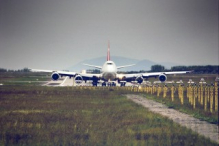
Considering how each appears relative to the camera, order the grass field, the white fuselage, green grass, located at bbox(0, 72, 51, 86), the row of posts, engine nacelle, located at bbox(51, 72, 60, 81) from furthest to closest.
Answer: green grass, located at bbox(0, 72, 51, 86)
engine nacelle, located at bbox(51, 72, 60, 81)
the white fuselage
the row of posts
the grass field

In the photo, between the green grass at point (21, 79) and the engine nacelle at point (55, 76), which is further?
the green grass at point (21, 79)

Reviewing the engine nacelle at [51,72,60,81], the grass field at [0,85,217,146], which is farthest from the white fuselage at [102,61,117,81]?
the grass field at [0,85,217,146]

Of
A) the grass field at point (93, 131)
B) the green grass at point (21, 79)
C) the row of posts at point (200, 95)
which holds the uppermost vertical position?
the green grass at point (21, 79)

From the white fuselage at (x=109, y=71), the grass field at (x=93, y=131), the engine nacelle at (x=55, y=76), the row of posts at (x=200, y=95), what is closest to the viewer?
the grass field at (x=93, y=131)

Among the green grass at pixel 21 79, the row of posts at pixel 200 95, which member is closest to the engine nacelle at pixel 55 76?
the green grass at pixel 21 79

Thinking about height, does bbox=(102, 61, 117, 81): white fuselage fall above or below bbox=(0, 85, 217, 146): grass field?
above

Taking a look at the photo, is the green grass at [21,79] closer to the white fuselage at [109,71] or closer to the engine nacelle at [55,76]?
the engine nacelle at [55,76]

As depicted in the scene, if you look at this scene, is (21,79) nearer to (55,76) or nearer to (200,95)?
(55,76)

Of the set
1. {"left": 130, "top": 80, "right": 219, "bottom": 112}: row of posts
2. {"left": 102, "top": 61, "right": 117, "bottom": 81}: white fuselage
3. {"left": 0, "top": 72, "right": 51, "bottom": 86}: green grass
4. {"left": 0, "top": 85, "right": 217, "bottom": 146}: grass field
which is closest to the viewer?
{"left": 0, "top": 85, "right": 217, "bottom": 146}: grass field

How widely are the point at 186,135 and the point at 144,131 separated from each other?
204cm

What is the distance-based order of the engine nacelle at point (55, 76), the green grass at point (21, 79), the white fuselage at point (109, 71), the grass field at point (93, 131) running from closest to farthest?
1. the grass field at point (93, 131)
2. the white fuselage at point (109, 71)
3. the engine nacelle at point (55, 76)
4. the green grass at point (21, 79)

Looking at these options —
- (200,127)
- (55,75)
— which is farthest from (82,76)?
(200,127)

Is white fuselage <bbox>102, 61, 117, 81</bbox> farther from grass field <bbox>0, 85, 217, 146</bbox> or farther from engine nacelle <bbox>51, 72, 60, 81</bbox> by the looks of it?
grass field <bbox>0, 85, 217, 146</bbox>

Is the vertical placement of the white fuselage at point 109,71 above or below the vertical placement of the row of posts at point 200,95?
above
